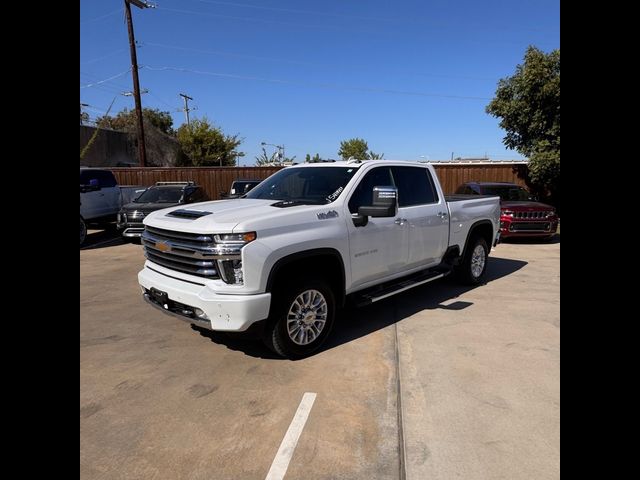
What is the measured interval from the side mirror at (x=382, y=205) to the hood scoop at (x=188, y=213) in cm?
152

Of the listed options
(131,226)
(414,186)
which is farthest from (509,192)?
(131,226)

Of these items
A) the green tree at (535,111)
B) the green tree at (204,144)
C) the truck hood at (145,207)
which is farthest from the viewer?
the green tree at (204,144)

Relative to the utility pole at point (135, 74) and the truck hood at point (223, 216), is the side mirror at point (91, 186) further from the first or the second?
the utility pole at point (135, 74)

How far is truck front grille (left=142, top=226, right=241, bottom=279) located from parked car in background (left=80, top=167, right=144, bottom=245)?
8.32 meters

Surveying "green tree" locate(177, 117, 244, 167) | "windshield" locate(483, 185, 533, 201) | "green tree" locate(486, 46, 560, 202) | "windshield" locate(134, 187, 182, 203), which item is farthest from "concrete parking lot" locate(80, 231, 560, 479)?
"green tree" locate(177, 117, 244, 167)

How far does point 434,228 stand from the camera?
5801 millimetres

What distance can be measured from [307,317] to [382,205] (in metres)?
1.32

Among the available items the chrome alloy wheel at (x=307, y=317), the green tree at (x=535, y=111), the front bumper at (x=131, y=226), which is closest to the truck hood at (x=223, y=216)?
the chrome alloy wheel at (x=307, y=317)

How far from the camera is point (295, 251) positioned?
12.8 ft

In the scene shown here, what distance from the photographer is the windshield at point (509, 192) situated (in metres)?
12.6

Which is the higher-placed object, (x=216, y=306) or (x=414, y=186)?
(x=414, y=186)

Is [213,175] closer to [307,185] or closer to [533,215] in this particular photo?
[533,215]

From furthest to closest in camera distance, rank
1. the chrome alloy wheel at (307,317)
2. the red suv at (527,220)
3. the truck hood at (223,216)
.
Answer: the red suv at (527,220)
the chrome alloy wheel at (307,317)
the truck hood at (223,216)
